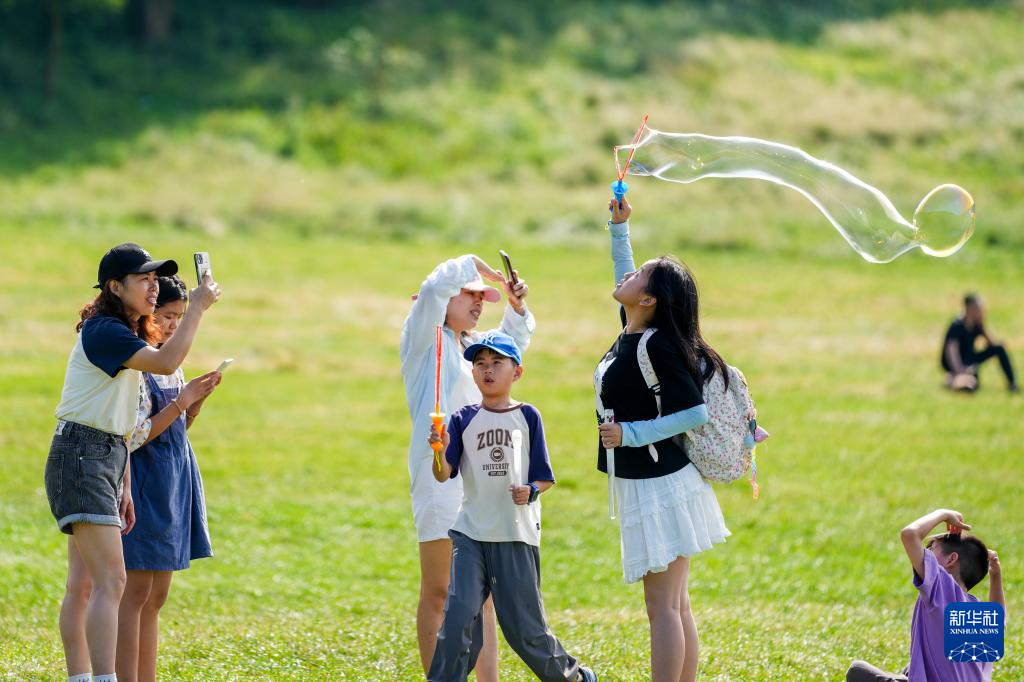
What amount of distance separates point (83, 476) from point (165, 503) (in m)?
0.51

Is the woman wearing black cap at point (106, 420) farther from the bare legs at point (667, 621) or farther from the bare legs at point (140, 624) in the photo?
the bare legs at point (667, 621)

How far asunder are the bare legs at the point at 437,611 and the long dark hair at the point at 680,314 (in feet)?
4.70

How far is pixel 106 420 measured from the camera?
18.6 ft

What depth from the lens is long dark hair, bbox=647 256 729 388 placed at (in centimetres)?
567

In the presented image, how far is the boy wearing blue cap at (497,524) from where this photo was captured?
18.3 ft

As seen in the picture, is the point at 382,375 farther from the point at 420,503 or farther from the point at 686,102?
the point at 686,102

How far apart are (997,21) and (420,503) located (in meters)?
53.5

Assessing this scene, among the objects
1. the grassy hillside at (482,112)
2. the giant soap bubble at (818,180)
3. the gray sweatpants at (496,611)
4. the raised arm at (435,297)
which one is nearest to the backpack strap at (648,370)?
the gray sweatpants at (496,611)

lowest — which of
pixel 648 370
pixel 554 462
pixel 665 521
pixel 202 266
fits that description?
pixel 665 521

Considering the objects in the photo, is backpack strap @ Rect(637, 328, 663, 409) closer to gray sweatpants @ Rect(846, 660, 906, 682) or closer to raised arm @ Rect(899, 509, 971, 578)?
raised arm @ Rect(899, 509, 971, 578)

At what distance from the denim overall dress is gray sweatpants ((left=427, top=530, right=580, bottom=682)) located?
1.31 metres

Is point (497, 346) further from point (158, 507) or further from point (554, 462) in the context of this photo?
point (554, 462)

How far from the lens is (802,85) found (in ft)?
146

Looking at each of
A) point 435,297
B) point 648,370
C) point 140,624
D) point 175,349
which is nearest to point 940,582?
point 648,370
